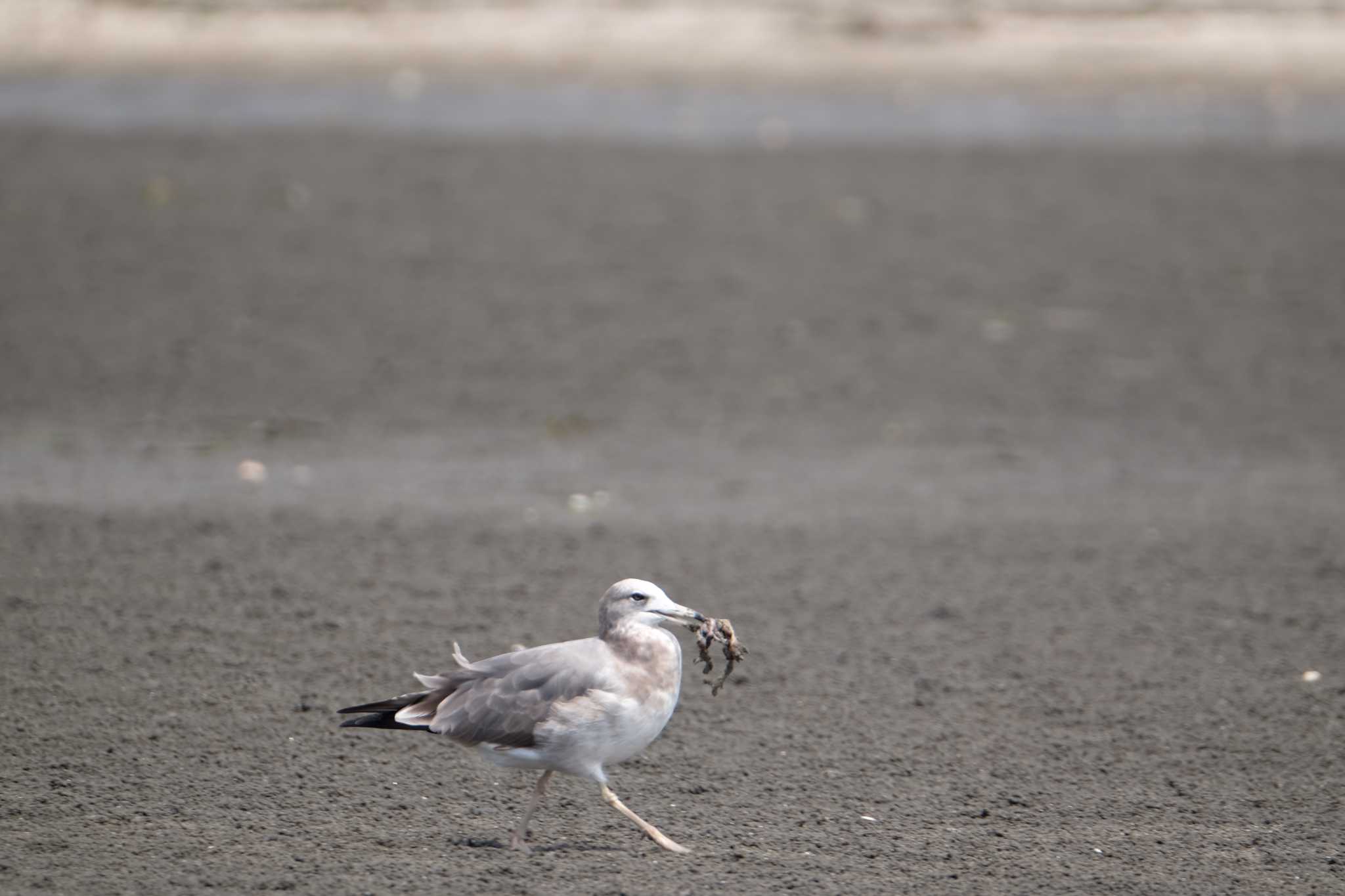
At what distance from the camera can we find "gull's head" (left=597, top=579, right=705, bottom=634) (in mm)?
4738

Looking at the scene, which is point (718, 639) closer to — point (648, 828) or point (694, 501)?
point (648, 828)

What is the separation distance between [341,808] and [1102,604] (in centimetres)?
372

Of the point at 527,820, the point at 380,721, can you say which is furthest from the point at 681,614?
the point at 380,721

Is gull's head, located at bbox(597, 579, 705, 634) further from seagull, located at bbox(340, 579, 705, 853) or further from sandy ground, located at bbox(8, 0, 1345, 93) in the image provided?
sandy ground, located at bbox(8, 0, 1345, 93)

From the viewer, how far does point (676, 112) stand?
54.1ft

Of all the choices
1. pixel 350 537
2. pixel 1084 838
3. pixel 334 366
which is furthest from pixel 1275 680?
pixel 334 366

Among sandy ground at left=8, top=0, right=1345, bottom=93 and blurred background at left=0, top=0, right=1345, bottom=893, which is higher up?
sandy ground at left=8, top=0, right=1345, bottom=93

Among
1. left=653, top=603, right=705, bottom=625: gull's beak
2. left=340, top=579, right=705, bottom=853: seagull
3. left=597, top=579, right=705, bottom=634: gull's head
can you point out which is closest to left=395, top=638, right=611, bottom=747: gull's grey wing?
left=340, top=579, right=705, bottom=853: seagull

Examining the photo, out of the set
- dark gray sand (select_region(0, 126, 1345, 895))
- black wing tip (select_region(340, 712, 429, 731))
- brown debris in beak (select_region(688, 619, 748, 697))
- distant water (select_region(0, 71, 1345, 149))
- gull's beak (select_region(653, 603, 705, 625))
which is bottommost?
dark gray sand (select_region(0, 126, 1345, 895))

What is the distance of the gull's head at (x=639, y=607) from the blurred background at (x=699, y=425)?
72cm

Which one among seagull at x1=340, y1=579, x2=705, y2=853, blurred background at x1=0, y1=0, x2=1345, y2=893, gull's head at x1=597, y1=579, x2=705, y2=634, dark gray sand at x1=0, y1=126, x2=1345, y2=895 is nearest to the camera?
seagull at x1=340, y1=579, x2=705, y2=853

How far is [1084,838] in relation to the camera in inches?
196

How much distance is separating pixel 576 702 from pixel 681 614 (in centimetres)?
40

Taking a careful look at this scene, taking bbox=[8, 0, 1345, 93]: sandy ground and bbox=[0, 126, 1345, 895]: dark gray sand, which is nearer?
bbox=[0, 126, 1345, 895]: dark gray sand
